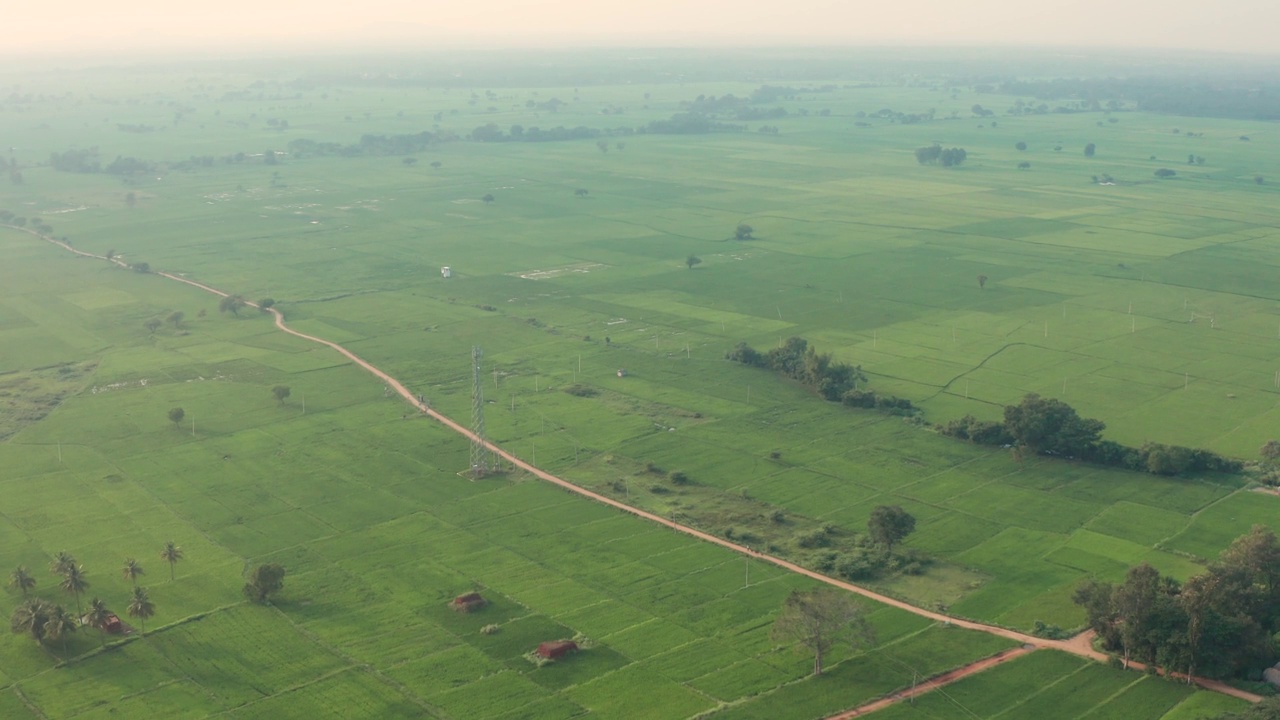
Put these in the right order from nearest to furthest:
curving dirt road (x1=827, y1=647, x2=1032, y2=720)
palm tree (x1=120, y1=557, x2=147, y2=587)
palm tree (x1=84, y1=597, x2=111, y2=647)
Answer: curving dirt road (x1=827, y1=647, x2=1032, y2=720), palm tree (x1=84, y1=597, x2=111, y2=647), palm tree (x1=120, y1=557, x2=147, y2=587)

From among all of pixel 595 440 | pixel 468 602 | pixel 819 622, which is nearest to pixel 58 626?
pixel 468 602

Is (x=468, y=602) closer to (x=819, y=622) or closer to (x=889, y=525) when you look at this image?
(x=819, y=622)

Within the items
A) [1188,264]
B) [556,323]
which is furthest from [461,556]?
[1188,264]

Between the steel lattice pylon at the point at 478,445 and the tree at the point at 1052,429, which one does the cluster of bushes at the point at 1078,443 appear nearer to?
the tree at the point at 1052,429

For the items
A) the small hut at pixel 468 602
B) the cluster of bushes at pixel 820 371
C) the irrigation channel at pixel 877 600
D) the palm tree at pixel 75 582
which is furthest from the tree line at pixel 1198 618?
the palm tree at pixel 75 582

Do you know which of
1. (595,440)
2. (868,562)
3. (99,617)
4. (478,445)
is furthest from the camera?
(595,440)

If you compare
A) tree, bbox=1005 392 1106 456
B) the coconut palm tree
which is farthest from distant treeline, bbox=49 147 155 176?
tree, bbox=1005 392 1106 456

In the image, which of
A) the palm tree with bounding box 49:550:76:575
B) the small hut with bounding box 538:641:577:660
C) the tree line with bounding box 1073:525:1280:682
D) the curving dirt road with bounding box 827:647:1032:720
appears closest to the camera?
the curving dirt road with bounding box 827:647:1032:720

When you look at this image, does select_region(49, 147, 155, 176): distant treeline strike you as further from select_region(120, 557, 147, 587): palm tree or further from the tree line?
Result: the tree line
